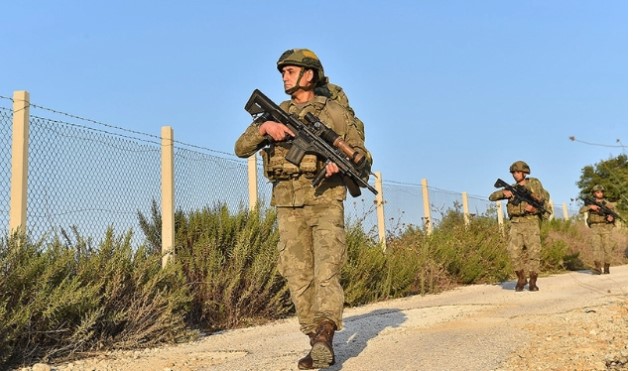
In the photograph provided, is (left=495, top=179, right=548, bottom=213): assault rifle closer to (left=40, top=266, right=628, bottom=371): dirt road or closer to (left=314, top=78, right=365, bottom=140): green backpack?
(left=40, top=266, right=628, bottom=371): dirt road

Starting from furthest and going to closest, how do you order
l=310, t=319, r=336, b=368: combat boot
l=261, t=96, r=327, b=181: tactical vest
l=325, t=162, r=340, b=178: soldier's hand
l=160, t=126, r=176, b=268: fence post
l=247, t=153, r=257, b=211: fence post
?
l=247, t=153, r=257, b=211: fence post < l=160, t=126, r=176, b=268: fence post < l=261, t=96, r=327, b=181: tactical vest < l=325, t=162, r=340, b=178: soldier's hand < l=310, t=319, r=336, b=368: combat boot

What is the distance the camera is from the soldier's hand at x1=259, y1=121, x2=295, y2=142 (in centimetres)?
410

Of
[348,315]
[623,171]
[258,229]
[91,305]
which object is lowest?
[348,315]

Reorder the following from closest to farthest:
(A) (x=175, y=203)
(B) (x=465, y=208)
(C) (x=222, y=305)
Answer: (C) (x=222, y=305), (A) (x=175, y=203), (B) (x=465, y=208)

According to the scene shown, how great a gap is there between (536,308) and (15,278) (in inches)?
216

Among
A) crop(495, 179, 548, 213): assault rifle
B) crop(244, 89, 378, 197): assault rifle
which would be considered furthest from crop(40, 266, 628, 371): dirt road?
crop(495, 179, 548, 213): assault rifle

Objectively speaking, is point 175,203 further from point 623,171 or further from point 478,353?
point 623,171

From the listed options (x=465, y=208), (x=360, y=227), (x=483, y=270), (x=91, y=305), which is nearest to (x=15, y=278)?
(x=91, y=305)

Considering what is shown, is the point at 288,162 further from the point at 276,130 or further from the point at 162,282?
the point at 162,282

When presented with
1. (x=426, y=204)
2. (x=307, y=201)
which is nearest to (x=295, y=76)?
(x=307, y=201)

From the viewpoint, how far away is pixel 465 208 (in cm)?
1656

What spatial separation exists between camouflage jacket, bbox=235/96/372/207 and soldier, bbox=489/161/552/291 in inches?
265

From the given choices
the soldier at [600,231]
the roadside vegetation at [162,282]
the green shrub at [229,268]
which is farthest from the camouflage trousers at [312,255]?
the soldier at [600,231]

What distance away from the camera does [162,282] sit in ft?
20.0
